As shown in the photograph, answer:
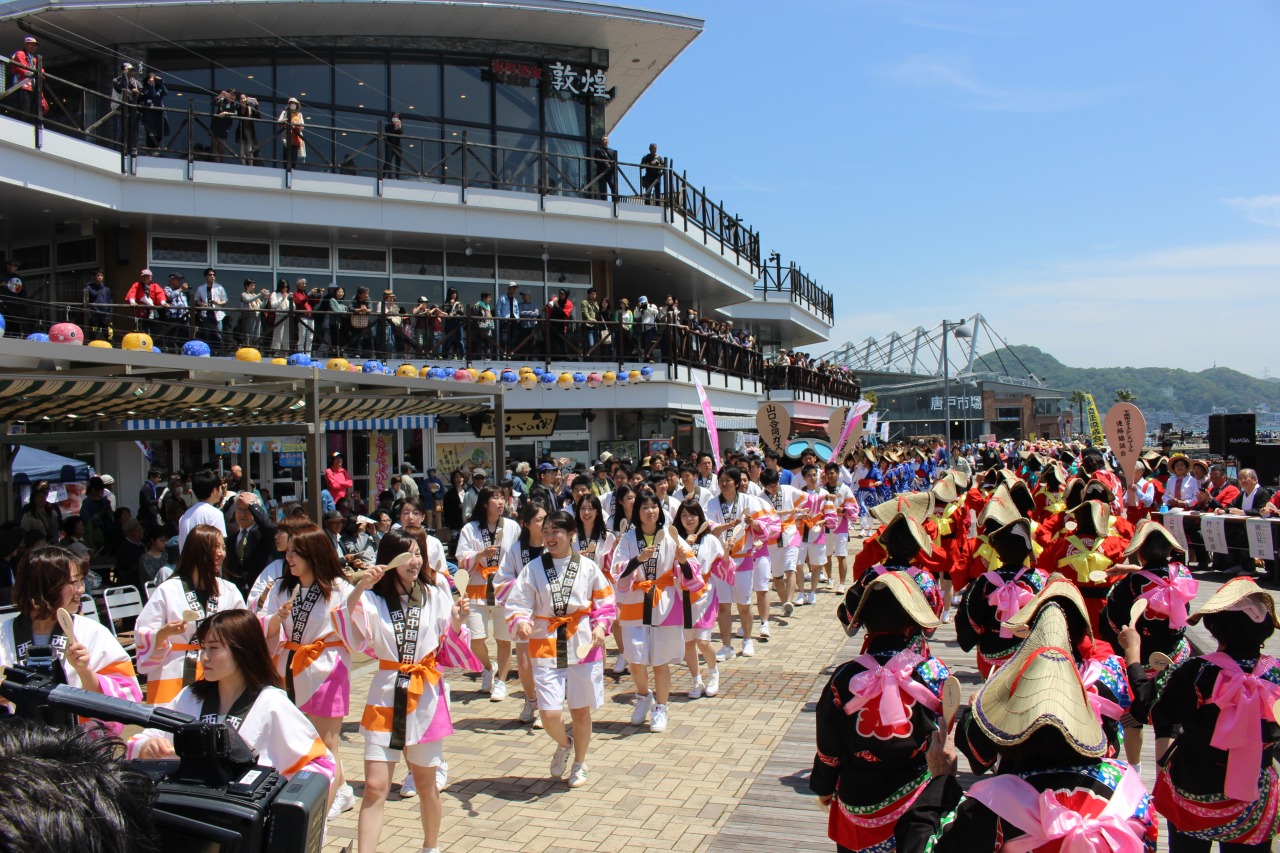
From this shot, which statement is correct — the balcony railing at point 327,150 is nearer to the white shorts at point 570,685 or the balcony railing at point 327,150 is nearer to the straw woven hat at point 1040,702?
the white shorts at point 570,685

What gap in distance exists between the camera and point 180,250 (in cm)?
1959

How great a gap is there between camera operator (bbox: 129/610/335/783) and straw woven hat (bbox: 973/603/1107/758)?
2219 mm

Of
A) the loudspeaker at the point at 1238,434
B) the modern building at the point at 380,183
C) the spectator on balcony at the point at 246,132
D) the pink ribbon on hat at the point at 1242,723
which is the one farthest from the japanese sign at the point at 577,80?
the pink ribbon on hat at the point at 1242,723

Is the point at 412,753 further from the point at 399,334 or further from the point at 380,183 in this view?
the point at 380,183

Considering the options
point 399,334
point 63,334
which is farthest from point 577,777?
point 399,334

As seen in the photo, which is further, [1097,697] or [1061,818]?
[1097,697]

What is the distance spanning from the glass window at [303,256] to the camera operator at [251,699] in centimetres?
1803

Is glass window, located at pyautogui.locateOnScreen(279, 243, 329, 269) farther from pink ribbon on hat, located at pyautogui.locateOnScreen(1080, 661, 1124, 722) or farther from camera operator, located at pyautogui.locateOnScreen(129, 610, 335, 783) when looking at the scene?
pink ribbon on hat, located at pyautogui.locateOnScreen(1080, 661, 1124, 722)

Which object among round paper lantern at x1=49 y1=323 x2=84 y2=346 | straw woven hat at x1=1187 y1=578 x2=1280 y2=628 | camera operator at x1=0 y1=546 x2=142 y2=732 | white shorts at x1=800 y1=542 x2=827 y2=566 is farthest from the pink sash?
white shorts at x1=800 y1=542 x2=827 y2=566

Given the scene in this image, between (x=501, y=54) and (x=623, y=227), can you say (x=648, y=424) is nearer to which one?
(x=623, y=227)

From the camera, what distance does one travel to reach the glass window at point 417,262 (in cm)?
2152

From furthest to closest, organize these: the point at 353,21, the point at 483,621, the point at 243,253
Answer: the point at 353,21, the point at 243,253, the point at 483,621

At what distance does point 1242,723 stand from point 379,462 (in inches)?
708

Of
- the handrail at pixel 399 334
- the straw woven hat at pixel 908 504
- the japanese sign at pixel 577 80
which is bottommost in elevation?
the straw woven hat at pixel 908 504
